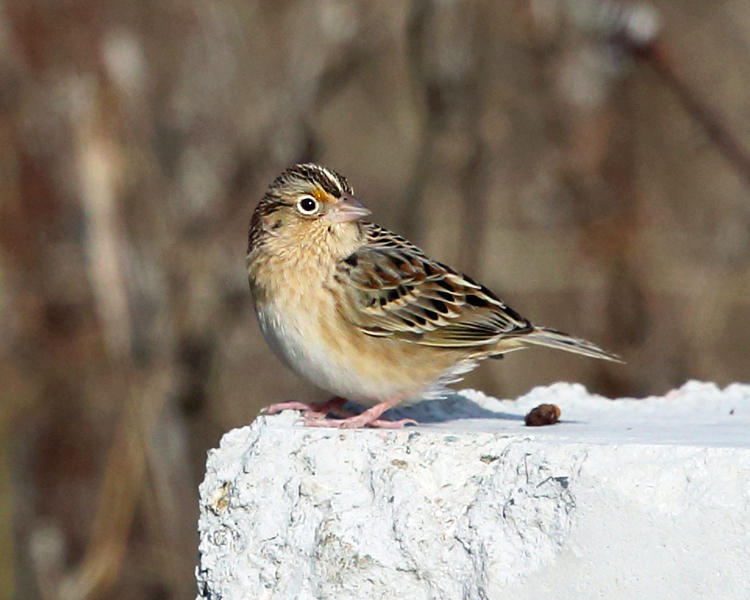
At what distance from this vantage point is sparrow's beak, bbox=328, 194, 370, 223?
504 centimetres

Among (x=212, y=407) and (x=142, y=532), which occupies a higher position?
(x=212, y=407)

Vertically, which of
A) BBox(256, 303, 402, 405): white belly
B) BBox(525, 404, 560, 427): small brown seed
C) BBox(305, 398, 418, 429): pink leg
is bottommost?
BBox(525, 404, 560, 427): small brown seed

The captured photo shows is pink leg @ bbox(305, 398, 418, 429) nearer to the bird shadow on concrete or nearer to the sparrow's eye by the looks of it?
the bird shadow on concrete

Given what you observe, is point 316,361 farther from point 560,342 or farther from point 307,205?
point 560,342

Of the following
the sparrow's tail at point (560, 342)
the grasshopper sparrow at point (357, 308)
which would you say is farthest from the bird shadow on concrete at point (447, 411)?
the sparrow's tail at point (560, 342)

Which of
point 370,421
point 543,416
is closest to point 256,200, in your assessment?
point 370,421

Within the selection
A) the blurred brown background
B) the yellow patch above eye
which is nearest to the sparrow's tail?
the yellow patch above eye

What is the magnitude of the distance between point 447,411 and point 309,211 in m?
0.94

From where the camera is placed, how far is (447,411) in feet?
15.5

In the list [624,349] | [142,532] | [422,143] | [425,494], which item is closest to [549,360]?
[624,349]

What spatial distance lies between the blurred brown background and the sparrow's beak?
2.49m

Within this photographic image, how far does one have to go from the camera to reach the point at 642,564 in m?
3.13

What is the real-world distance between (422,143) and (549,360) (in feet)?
7.05

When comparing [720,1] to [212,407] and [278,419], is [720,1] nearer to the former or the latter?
[212,407]
